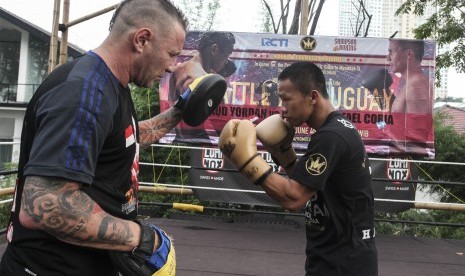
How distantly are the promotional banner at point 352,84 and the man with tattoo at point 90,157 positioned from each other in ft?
13.2

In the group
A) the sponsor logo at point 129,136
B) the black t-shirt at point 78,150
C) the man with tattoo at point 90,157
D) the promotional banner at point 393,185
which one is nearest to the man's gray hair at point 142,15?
the man with tattoo at point 90,157

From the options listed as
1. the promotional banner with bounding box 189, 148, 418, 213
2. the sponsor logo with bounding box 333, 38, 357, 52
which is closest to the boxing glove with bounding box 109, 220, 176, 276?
the promotional banner with bounding box 189, 148, 418, 213

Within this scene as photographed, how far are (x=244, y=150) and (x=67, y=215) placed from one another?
1.18 metres

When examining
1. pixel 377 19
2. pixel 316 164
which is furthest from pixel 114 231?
pixel 377 19

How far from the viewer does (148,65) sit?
3.95 feet

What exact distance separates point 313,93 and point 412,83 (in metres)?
3.56

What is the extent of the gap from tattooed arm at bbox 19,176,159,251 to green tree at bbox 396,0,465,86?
28.7ft

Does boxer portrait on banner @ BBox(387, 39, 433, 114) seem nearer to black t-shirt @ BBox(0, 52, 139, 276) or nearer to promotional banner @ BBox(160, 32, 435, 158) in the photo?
promotional banner @ BBox(160, 32, 435, 158)

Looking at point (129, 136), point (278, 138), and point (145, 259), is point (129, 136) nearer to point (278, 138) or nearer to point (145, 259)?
point (145, 259)

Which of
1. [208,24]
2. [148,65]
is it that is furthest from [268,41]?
[208,24]

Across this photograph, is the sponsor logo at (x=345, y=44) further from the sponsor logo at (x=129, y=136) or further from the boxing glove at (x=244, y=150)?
the sponsor logo at (x=129, y=136)

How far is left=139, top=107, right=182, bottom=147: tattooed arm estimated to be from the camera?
1837mm

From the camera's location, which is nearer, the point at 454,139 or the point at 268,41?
the point at 268,41

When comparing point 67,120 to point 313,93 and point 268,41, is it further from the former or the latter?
point 268,41
